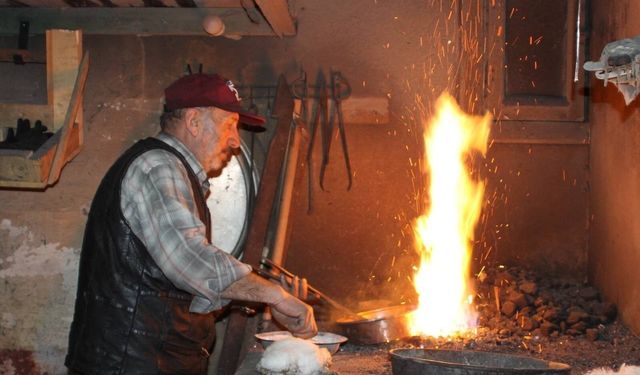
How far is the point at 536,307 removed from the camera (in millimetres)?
5711

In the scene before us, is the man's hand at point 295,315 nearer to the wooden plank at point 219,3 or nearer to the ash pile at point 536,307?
the ash pile at point 536,307

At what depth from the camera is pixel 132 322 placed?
3.62 meters

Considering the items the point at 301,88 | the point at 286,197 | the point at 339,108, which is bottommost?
the point at 286,197

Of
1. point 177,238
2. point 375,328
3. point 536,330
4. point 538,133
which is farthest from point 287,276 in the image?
point 538,133

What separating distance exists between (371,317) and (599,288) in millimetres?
1953

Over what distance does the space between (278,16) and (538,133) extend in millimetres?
2079

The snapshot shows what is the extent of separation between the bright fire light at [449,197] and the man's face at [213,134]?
2556mm

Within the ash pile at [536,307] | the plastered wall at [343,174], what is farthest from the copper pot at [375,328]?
the plastered wall at [343,174]

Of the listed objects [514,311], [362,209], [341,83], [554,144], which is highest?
[341,83]

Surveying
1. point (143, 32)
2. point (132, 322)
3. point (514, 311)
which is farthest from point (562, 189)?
point (132, 322)

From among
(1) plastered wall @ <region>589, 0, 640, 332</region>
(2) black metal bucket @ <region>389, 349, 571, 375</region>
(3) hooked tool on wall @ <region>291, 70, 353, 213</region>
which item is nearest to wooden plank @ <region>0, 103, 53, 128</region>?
(3) hooked tool on wall @ <region>291, 70, 353, 213</region>

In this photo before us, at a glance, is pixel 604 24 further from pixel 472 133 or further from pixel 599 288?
pixel 599 288

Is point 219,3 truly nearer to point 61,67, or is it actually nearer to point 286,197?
point 61,67

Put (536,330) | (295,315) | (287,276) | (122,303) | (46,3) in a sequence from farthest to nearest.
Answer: (46,3) → (536,330) → (287,276) → (295,315) → (122,303)
